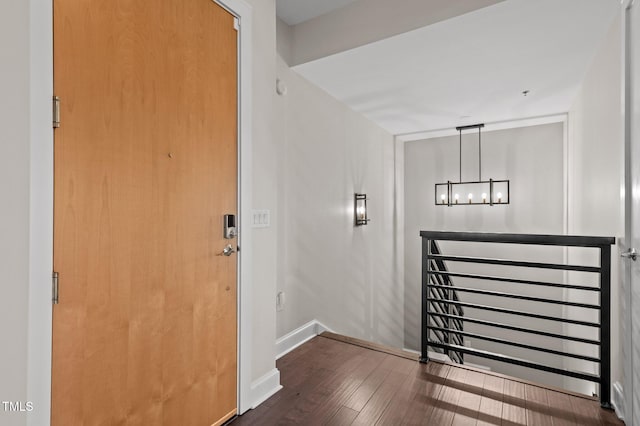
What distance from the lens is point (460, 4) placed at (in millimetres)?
2066

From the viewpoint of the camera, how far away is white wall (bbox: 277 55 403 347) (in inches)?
109

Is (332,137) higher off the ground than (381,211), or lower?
higher

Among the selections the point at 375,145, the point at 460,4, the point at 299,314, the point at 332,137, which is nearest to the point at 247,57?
the point at 460,4

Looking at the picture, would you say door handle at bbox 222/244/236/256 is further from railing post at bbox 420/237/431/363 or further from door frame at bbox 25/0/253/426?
railing post at bbox 420/237/431/363

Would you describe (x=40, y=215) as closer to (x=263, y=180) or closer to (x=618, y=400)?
(x=263, y=180)

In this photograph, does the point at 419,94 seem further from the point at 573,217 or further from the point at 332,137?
the point at 573,217

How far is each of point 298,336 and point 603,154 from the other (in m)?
2.59

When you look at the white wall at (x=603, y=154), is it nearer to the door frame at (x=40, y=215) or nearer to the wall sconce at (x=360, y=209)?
the wall sconce at (x=360, y=209)

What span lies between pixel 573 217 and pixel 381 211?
7.21ft

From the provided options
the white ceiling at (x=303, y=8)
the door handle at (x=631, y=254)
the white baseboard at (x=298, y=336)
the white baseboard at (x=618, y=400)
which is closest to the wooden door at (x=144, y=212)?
the white baseboard at (x=298, y=336)

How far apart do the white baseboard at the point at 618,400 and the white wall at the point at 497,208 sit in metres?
2.97

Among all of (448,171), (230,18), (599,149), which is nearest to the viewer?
(230,18)

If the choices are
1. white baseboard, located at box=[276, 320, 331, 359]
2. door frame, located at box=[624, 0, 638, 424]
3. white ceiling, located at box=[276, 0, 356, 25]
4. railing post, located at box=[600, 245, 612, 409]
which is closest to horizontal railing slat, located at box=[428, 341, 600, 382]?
railing post, located at box=[600, 245, 612, 409]

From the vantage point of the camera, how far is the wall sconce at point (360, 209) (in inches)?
151
